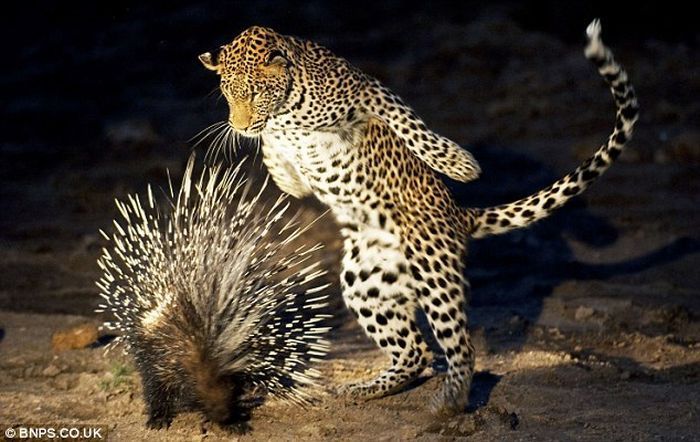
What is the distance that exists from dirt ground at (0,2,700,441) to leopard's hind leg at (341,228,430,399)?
0.44 ft

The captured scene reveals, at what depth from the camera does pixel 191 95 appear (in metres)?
15.6

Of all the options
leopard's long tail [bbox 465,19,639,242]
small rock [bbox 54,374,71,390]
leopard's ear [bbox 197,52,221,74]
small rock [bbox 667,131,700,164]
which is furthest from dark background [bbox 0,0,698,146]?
leopard's long tail [bbox 465,19,639,242]

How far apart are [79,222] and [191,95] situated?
15.2 feet

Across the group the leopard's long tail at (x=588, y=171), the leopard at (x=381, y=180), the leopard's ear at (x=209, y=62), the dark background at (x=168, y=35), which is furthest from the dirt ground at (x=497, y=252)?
the leopard's ear at (x=209, y=62)

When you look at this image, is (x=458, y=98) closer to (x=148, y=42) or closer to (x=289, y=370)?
(x=148, y=42)

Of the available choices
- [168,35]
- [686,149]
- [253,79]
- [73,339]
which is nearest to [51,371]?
[73,339]

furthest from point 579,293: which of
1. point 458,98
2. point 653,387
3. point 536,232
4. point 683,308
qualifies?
point 458,98

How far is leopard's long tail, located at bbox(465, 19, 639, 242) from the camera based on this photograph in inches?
242

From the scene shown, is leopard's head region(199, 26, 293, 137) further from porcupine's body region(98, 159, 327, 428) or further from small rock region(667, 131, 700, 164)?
small rock region(667, 131, 700, 164)

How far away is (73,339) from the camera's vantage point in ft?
25.1

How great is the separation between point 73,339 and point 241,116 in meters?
2.07

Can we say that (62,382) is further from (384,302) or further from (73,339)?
(384,302)

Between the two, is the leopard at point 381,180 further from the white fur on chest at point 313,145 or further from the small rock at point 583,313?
the small rock at point 583,313

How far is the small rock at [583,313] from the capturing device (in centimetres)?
855
